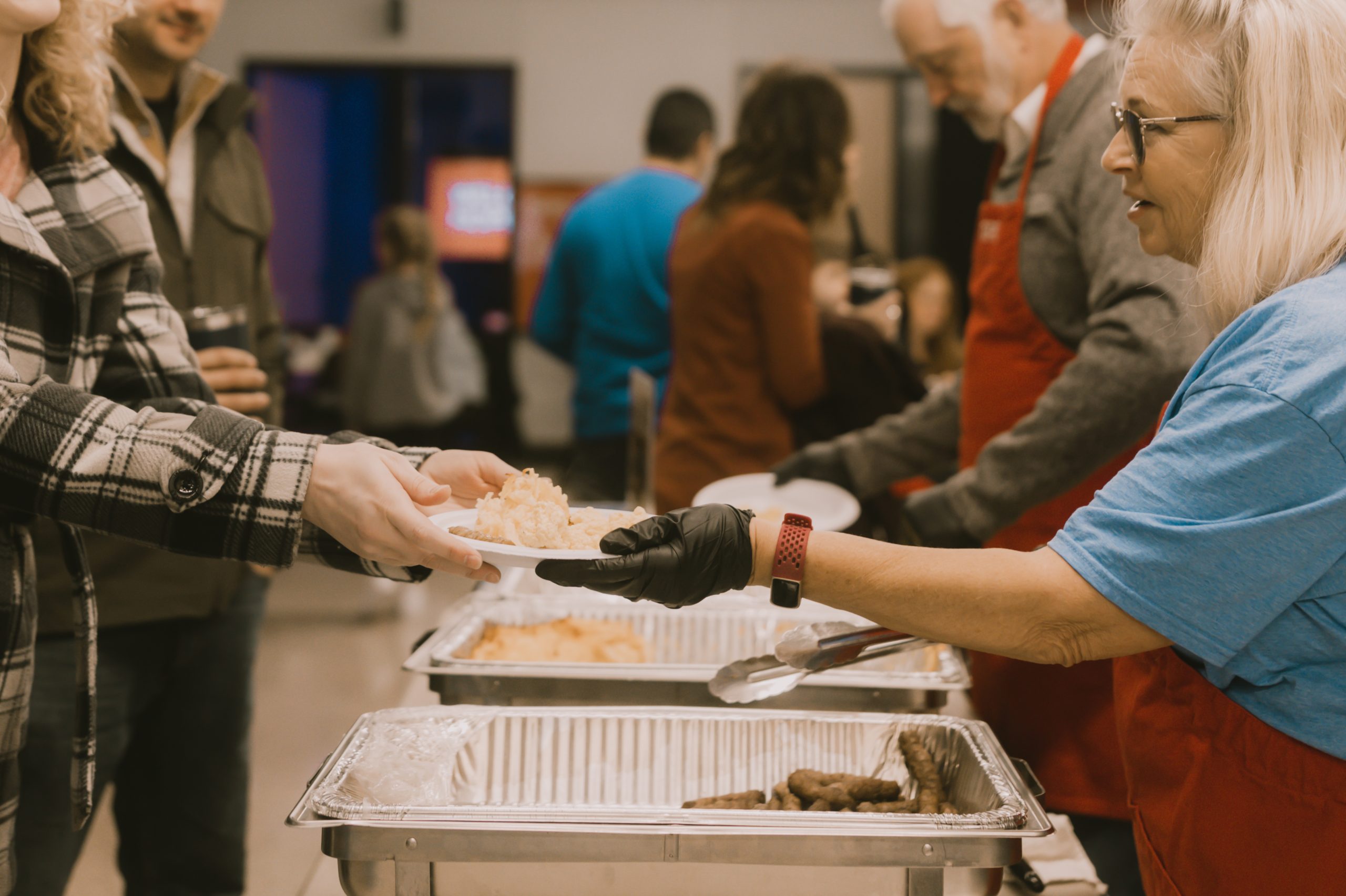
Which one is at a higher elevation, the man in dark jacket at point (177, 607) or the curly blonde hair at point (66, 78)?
the curly blonde hair at point (66, 78)

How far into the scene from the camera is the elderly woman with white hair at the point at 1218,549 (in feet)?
2.98

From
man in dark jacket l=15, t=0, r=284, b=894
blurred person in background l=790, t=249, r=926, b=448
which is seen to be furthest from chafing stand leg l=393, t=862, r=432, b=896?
blurred person in background l=790, t=249, r=926, b=448

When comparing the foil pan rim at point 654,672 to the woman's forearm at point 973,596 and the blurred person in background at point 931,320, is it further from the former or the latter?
the blurred person in background at point 931,320

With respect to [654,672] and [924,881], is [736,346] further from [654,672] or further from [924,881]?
[924,881]

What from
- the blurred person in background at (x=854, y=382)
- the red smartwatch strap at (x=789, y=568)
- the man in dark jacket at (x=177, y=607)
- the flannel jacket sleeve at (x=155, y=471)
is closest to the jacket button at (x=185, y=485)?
the flannel jacket sleeve at (x=155, y=471)

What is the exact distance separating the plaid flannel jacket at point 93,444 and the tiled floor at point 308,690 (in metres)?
0.40

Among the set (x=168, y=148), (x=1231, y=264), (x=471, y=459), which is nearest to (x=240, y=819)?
(x=471, y=459)

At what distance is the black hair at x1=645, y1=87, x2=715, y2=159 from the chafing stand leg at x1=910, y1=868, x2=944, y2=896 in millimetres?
2618

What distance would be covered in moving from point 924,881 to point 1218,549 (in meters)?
0.41

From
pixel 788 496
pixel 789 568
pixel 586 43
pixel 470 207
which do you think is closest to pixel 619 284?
pixel 788 496

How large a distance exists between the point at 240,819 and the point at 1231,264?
5.92 ft

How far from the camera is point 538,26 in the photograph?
8211mm

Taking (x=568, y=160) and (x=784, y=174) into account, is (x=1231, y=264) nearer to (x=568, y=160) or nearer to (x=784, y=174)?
(x=784, y=174)

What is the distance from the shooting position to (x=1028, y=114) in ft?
5.86
